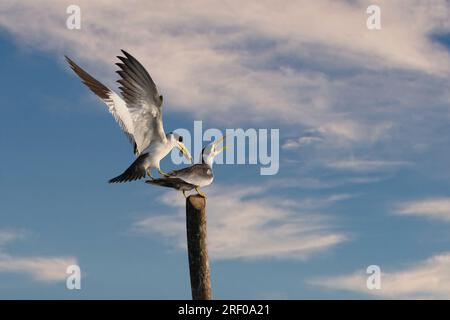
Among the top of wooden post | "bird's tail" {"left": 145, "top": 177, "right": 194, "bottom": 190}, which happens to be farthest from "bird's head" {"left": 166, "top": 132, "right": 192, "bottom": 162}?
the top of wooden post

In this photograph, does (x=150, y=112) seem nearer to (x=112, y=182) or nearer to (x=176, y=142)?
(x=176, y=142)

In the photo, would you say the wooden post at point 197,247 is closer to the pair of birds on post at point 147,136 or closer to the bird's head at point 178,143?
the pair of birds on post at point 147,136

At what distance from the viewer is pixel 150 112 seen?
1391 centimetres

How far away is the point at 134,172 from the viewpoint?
13570 millimetres

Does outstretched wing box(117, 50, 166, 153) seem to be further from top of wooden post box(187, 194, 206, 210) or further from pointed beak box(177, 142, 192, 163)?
top of wooden post box(187, 194, 206, 210)

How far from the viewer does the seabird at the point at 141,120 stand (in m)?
13.5

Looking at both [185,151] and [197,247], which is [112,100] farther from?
[197,247]

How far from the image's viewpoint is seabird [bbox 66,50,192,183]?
13469 mm

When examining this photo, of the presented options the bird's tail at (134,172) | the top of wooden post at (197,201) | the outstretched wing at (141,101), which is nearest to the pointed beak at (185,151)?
the outstretched wing at (141,101)

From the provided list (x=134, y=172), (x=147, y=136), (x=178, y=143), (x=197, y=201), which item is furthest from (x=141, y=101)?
(x=197, y=201)
